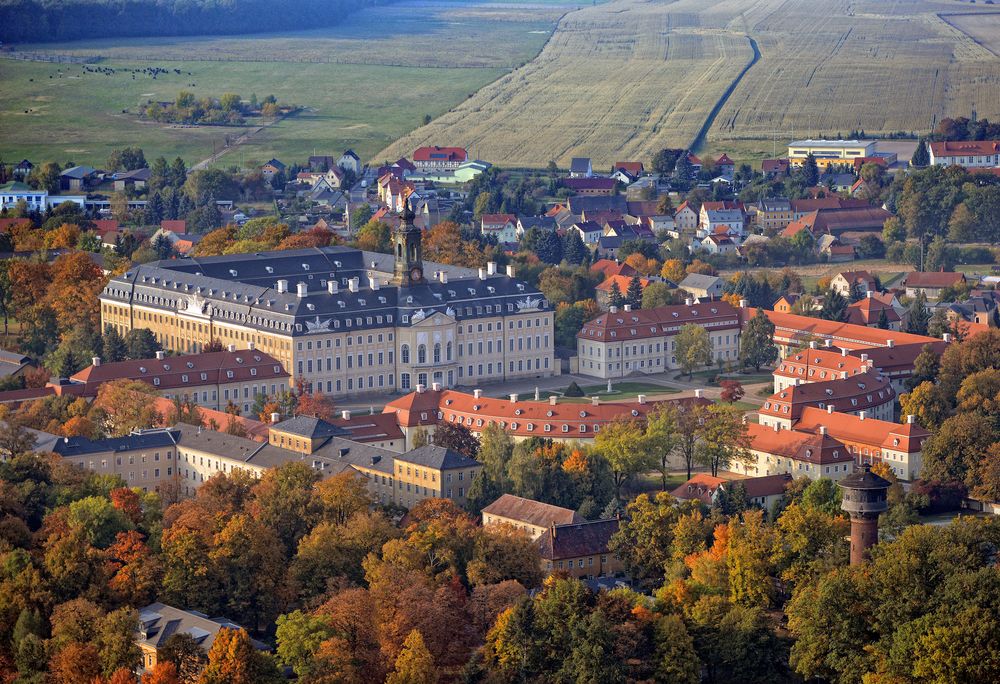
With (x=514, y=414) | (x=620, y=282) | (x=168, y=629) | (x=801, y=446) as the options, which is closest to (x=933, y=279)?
(x=620, y=282)

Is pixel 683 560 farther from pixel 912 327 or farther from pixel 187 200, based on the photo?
pixel 187 200

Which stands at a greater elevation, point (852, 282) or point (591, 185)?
point (852, 282)

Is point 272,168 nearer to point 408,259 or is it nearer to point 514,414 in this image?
point 408,259

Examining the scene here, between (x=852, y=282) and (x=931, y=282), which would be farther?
(x=931, y=282)

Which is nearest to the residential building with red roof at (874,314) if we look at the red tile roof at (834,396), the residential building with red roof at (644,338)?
the residential building with red roof at (644,338)

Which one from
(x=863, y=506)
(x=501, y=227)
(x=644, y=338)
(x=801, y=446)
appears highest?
(x=863, y=506)

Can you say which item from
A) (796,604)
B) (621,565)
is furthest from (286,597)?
(796,604)
